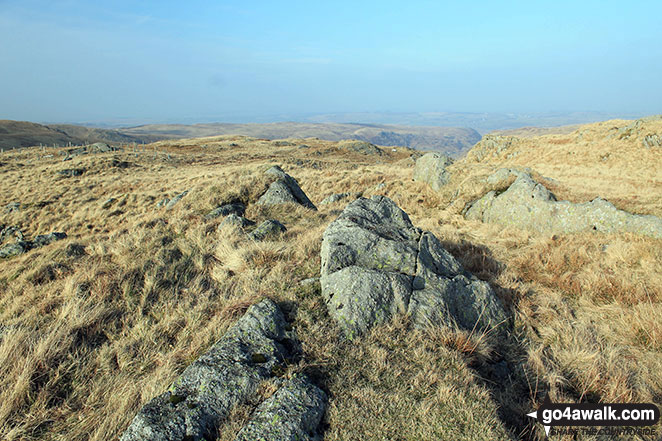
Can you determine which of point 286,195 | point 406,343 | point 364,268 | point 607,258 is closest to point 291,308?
point 364,268

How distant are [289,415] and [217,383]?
2.98 ft

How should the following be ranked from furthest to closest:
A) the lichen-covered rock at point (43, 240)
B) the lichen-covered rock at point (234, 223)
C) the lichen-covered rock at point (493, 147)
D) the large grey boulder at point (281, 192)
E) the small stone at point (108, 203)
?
the lichen-covered rock at point (493, 147)
the small stone at point (108, 203)
the lichen-covered rock at point (43, 240)
the large grey boulder at point (281, 192)
the lichen-covered rock at point (234, 223)

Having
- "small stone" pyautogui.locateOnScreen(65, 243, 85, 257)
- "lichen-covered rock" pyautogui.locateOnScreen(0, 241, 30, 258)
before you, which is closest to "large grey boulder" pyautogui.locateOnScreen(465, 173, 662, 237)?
"small stone" pyautogui.locateOnScreen(65, 243, 85, 257)

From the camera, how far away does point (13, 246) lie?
11.4 meters

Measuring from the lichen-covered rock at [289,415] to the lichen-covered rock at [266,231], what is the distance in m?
5.05

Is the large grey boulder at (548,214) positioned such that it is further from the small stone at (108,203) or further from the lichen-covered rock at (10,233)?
the lichen-covered rock at (10,233)

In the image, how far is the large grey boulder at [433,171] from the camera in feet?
59.2

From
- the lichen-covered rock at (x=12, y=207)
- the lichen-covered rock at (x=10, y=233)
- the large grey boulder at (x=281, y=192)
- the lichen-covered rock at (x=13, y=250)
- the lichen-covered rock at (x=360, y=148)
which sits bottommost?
the lichen-covered rock at (x=10, y=233)

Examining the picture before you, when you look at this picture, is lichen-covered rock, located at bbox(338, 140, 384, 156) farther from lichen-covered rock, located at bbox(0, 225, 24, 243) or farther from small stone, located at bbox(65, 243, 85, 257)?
small stone, located at bbox(65, 243, 85, 257)

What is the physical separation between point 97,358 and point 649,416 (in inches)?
259

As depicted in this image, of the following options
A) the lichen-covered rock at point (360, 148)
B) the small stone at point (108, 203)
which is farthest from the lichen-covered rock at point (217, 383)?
the lichen-covered rock at point (360, 148)

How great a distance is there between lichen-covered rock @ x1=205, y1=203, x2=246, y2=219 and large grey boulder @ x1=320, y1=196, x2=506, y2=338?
581cm

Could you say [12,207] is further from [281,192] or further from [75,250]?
[281,192]

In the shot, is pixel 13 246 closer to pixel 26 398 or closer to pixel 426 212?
pixel 26 398
